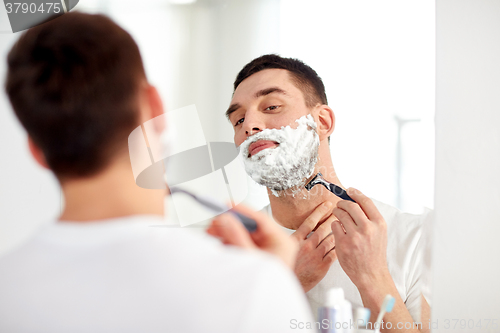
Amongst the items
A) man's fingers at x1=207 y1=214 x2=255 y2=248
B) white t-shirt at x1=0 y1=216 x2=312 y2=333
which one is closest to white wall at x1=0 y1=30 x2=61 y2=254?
white t-shirt at x1=0 y1=216 x2=312 y2=333

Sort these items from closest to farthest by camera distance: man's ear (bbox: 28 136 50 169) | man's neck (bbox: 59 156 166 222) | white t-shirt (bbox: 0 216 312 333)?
1. white t-shirt (bbox: 0 216 312 333)
2. man's neck (bbox: 59 156 166 222)
3. man's ear (bbox: 28 136 50 169)

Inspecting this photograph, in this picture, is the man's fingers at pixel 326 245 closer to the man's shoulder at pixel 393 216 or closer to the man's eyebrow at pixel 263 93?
the man's shoulder at pixel 393 216

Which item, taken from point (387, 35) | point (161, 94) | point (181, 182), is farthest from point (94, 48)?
point (387, 35)

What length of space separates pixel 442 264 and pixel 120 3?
0.97 meters

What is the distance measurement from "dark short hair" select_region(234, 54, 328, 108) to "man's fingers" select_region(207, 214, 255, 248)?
0.98 ft

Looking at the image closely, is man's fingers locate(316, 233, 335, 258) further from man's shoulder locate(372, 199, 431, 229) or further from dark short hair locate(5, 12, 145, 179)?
dark short hair locate(5, 12, 145, 179)

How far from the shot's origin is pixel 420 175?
34.7 inches

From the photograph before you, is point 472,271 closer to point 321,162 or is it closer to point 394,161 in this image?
point 394,161

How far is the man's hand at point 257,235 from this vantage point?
2.27ft

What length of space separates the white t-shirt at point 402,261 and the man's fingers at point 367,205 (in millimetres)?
16

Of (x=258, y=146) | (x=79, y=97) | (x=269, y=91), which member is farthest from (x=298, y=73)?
(x=79, y=97)

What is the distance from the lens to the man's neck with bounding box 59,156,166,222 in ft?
2.12

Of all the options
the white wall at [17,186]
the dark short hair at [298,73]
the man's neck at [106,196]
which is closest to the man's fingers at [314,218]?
the dark short hair at [298,73]

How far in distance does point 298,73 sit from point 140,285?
1.85 ft
